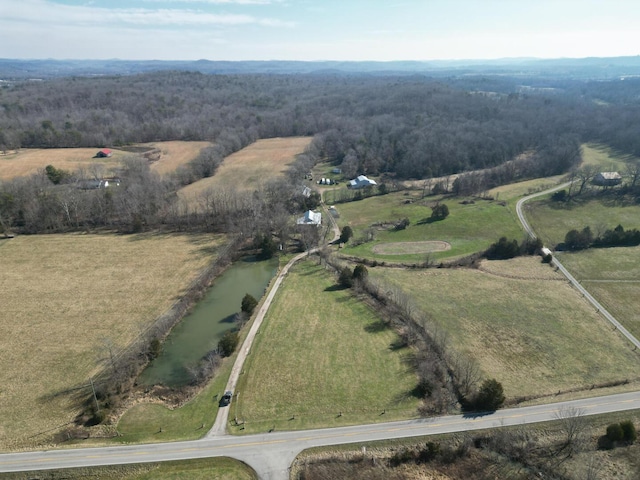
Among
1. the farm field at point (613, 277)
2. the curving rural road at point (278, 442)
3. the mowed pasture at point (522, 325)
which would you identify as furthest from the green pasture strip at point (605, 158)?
the curving rural road at point (278, 442)

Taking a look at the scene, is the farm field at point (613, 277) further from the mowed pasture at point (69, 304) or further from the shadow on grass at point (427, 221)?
the mowed pasture at point (69, 304)

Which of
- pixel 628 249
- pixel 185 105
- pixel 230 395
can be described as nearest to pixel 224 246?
pixel 230 395

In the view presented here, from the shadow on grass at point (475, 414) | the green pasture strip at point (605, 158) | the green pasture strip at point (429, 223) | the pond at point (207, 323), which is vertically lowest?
the pond at point (207, 323)

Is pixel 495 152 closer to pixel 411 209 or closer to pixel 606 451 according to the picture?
pixel 411 209

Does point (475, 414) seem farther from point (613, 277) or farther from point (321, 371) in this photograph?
point (613, 277)

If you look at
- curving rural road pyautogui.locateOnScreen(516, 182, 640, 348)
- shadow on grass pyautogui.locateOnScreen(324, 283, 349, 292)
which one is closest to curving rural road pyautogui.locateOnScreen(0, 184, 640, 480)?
curving rural road pyautogui.locateOnScreen(516, 182, 640, 348)

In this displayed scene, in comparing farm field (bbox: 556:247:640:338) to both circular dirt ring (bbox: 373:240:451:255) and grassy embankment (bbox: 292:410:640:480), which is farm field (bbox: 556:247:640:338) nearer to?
circular dirt ring (bbox: 373:240:451:255)

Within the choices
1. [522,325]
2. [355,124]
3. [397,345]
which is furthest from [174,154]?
[522,325]
